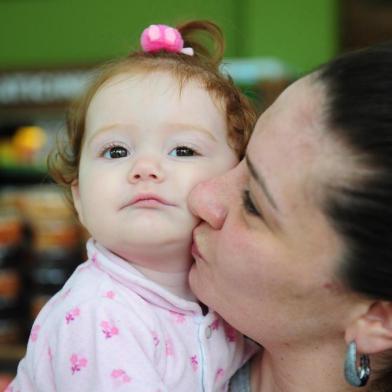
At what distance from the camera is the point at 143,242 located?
985 millimetres

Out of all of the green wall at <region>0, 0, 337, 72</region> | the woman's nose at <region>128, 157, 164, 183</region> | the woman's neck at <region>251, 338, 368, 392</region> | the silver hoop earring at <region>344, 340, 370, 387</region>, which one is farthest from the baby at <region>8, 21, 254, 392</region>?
the green wall at <region>0, 0, 337, 72</region>

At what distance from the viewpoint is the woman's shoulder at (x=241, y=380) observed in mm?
1149

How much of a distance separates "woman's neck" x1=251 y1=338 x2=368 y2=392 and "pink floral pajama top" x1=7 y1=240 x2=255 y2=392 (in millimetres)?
101

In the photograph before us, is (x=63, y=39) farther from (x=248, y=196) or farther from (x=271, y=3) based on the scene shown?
(x=248, y=196)

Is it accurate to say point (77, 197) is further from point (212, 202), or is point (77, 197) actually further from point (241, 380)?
point (241, 380)

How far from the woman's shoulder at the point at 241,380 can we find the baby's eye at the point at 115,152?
440mm

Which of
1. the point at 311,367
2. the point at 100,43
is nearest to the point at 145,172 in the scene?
the point at 311,367

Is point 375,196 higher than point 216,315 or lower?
higher

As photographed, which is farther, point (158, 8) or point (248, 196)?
point (158, 8)

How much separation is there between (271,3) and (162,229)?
340 centimetres

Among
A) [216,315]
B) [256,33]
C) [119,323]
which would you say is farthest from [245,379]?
[256,33]

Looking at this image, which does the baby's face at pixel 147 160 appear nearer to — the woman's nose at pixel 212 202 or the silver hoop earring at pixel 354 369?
the woman's nose at pixel 212 202

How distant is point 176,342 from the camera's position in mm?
1005

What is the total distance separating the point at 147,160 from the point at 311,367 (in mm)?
398
